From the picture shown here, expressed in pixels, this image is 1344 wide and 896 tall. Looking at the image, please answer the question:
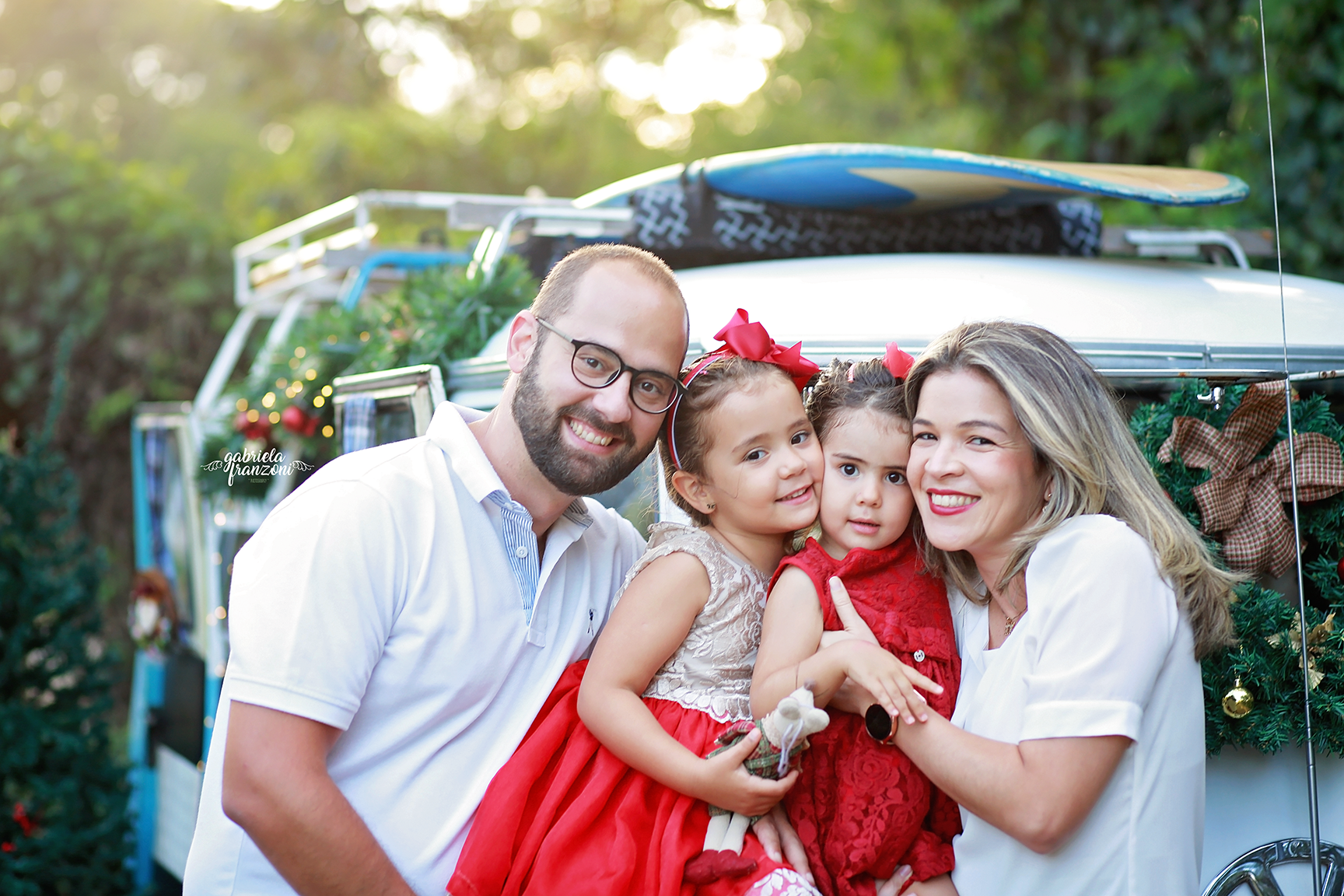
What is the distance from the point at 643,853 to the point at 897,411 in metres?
1.03

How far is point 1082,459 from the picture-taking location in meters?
2.02

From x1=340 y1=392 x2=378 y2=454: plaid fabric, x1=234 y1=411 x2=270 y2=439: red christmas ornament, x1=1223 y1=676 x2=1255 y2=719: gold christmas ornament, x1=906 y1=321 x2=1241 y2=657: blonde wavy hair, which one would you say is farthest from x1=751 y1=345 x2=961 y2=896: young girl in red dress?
x1=234 y1=411 x2=270 y2=439: red christmas ornament

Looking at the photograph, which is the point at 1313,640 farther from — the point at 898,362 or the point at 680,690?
the point at 680,690

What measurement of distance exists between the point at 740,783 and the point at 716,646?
334mm

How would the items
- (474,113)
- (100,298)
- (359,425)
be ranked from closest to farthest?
1. (359,425)
2. (100,298)
3. (474,113)

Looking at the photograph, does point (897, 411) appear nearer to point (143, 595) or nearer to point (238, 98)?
point (143, 595)

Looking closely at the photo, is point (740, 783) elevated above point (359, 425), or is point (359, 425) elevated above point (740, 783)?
point (359, 425)

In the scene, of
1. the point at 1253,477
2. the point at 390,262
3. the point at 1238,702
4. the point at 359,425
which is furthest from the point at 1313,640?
the point at 390,262

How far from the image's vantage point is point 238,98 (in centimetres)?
1495

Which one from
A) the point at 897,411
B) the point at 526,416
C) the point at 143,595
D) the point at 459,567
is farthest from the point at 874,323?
the point at 143,595

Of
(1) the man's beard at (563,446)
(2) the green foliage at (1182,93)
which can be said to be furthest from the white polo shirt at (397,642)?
(2) the green foliage at (1182,93)

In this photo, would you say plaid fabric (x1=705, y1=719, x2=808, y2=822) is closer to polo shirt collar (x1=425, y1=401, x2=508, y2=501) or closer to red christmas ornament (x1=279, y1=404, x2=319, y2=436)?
polo shirt collar (x1=425, y1=401, x2=508, y2=501)

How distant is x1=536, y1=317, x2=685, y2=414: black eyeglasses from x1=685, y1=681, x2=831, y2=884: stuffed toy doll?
0.70m

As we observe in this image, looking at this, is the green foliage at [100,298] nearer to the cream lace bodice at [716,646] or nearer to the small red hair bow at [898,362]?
the cream lace bodice at [716,646]
